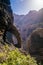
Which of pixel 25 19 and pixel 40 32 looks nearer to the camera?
pixel 40 32

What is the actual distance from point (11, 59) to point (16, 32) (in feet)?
45.0

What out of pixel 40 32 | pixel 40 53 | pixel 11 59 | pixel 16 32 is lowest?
pixel 40 53

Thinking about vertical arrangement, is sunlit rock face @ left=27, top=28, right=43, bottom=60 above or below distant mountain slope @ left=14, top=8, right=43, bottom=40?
above

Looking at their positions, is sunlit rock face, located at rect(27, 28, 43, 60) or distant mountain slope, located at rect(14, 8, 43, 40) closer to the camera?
sunlit rock face, located at rect(27, 28, 43, 60)

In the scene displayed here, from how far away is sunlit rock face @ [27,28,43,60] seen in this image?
32.1 m

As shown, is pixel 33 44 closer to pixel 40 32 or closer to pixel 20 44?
pixel 40 32

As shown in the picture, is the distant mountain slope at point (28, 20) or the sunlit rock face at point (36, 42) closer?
the sunlit rock face at point (36, 42)

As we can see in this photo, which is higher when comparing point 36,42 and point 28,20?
point 36,42

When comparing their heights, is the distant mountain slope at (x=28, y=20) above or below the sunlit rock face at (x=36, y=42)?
below

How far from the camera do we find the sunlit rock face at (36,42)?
32062 millimetres

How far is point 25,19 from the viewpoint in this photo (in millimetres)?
85375

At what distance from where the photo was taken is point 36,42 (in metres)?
33.3

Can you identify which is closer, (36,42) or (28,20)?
(36,42)

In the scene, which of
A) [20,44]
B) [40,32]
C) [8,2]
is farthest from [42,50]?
[8,2]
